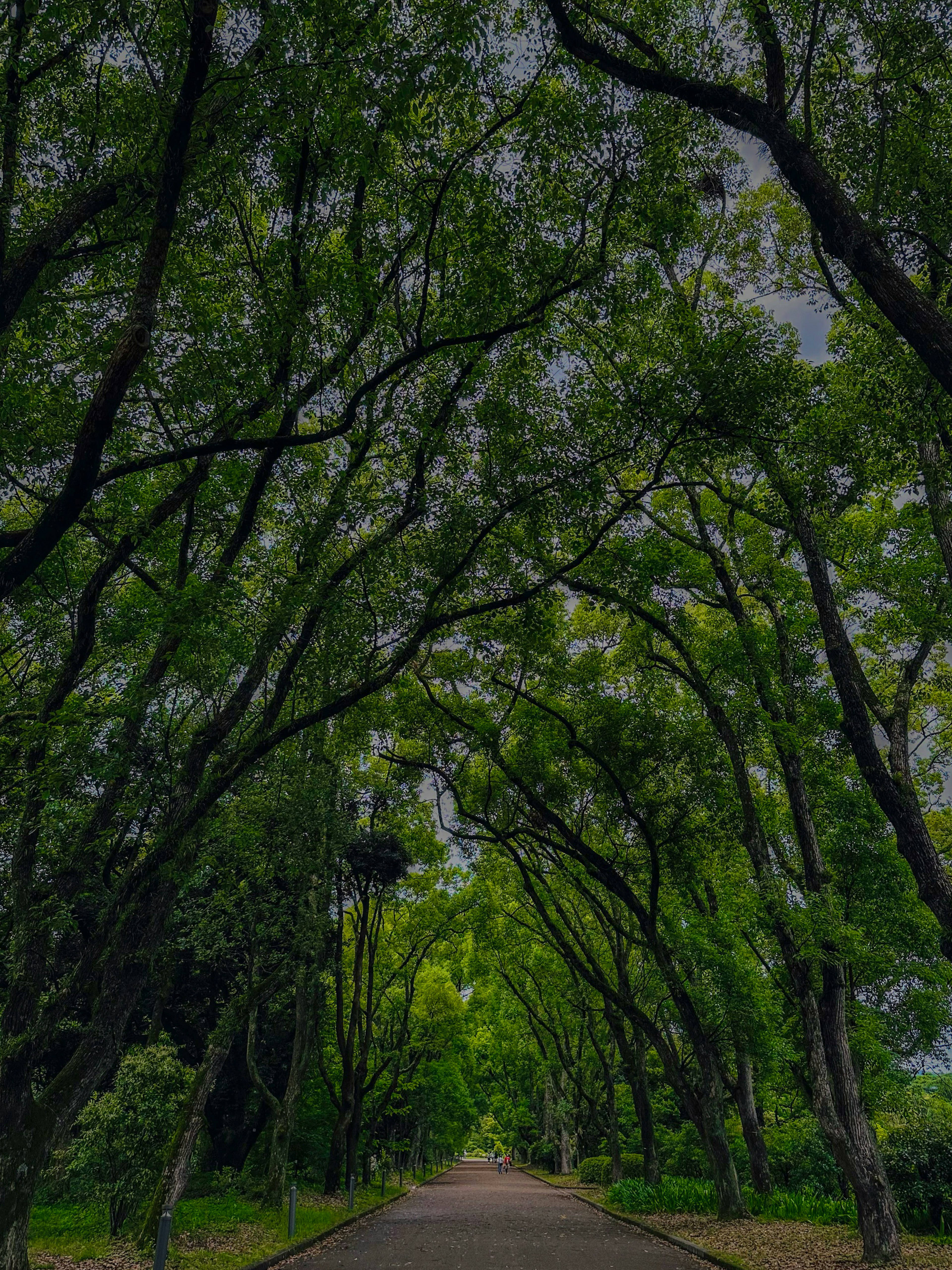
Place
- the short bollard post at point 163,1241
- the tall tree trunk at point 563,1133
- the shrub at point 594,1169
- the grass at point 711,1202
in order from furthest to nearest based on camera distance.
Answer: the tall tree trunk at point 563,1133
the shrub at point 594,1169
the grass at point 711,1202
the short bollard post at point 163,1241

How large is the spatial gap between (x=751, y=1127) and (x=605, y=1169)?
35.5 feet

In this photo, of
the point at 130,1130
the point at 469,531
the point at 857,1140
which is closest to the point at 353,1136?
the point at 130,1130

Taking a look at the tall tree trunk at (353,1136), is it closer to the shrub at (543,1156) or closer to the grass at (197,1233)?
the grass at (197,1233)

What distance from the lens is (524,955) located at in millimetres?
27578

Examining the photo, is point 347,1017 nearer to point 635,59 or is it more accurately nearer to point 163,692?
point 163,692

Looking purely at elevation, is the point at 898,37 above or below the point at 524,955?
above

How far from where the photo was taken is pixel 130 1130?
33.4ft

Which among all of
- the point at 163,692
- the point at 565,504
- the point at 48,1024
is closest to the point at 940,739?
the point at 565,504

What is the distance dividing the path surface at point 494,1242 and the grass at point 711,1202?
28.5 inches

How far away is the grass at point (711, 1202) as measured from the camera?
12.2 meters

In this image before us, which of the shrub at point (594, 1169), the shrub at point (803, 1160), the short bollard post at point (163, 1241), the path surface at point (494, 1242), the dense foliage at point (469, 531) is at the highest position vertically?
the dense foliage at point (469, 531)

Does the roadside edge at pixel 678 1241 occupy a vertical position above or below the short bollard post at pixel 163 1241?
below

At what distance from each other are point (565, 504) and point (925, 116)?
486 cm

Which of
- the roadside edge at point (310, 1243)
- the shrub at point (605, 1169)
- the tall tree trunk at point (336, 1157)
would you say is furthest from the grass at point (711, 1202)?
the tall tree trunk at point (336, 1157)
